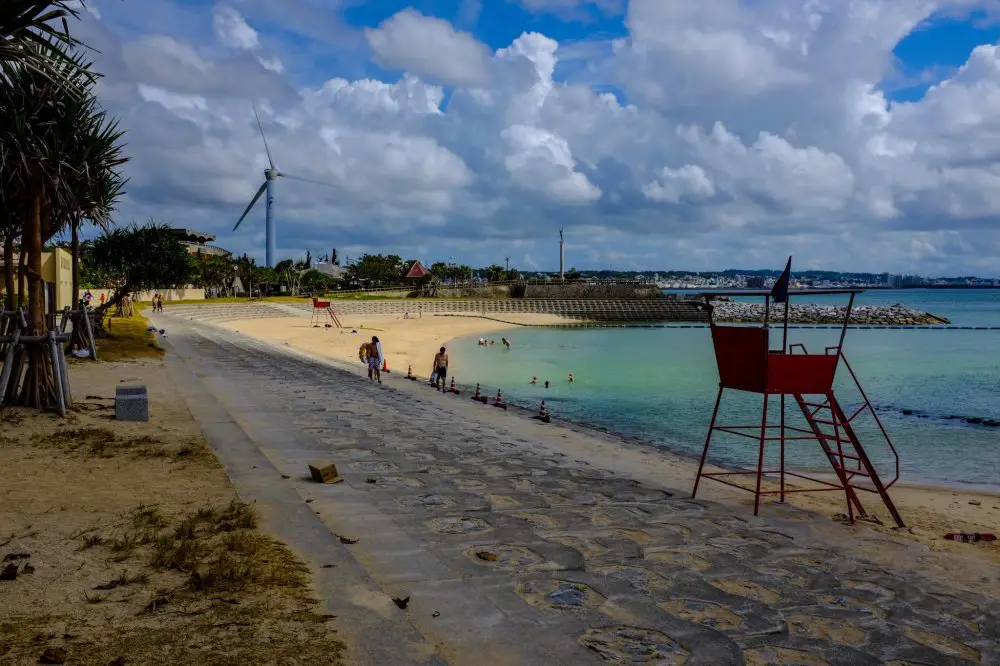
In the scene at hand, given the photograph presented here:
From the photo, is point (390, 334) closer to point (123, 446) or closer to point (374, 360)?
point (374, 360)

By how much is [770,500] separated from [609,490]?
2685 millimetres

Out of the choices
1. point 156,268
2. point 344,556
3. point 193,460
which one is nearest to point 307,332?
point 156,268

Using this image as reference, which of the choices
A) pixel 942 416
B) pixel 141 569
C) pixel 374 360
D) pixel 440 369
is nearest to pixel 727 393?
pixel 942 416

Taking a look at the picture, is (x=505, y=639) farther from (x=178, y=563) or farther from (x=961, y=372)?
(x=961, y=372)

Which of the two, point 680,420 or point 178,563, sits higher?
point 178,563

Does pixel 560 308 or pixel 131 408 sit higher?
pixel 560 308

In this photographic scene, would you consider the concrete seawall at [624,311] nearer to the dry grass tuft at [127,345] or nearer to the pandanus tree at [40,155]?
the dry grass tuft at [127,345]

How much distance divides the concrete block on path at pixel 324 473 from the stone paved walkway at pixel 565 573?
0.64 ft

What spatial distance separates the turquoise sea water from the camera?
19000 mm

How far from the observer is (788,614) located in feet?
19.9

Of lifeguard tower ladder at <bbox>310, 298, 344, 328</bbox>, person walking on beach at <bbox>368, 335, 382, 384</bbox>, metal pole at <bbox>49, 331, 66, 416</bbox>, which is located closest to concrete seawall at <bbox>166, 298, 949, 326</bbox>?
lifeguard tower ladder at <bbox>310, 298, 344, 328</bbox>

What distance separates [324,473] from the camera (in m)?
9.50

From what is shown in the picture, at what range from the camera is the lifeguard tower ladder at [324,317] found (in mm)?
64312

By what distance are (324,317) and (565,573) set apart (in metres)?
71.6
